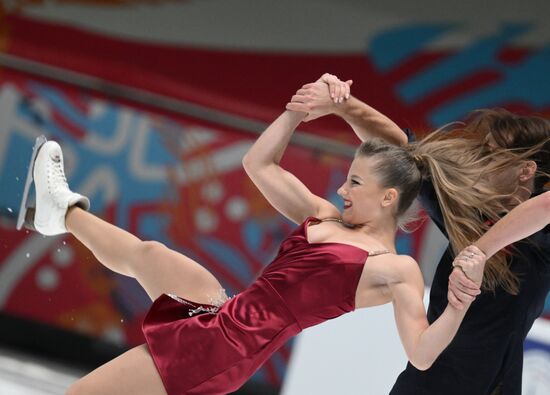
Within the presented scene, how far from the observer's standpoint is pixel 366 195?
3156mm

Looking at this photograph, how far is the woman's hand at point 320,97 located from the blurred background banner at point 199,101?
82.0 inches

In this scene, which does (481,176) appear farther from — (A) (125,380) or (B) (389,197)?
(A) (125,380)

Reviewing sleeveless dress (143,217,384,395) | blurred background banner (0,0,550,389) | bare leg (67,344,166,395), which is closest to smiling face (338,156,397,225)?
sleeveless dress (143,217,384,395)

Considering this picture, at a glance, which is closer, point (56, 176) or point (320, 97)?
point (320, 97)

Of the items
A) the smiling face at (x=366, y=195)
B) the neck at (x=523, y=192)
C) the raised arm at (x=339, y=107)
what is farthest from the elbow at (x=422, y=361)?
the raised arm at (x=339, y=107)

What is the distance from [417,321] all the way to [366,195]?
436mm

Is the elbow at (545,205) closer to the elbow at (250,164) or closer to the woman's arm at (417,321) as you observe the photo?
the woman's arm at (417,321)

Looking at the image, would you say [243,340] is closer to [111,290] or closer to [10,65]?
[111,290]

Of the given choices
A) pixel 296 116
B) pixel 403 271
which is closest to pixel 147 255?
pixel 296 116

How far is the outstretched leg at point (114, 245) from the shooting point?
131 inches

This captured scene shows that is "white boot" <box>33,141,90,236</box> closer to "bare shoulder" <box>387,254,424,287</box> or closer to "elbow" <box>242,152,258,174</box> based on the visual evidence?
"elbow" <box>242,152,258,174</box>

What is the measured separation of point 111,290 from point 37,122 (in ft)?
3.33

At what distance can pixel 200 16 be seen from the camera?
21.0 feet

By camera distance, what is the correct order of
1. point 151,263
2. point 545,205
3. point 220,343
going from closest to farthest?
point 545,205
point 220,343
point 151,263
